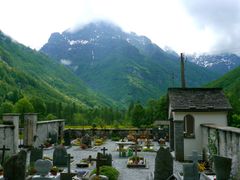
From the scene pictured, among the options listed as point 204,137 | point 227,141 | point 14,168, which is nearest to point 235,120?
point 204,137

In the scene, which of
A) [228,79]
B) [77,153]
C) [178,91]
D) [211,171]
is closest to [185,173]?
[211,171]

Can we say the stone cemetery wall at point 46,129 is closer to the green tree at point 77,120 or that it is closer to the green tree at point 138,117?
the green tree at point 138,117

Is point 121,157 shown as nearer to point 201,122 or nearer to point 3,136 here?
point 201,122

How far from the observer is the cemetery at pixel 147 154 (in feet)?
51.6

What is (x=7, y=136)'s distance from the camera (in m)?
24.8

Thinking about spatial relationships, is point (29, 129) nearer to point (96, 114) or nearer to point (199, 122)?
point (199, 122)

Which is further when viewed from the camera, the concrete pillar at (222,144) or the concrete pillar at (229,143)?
the concrete pillar at (222,144)

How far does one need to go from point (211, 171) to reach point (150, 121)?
42.7m

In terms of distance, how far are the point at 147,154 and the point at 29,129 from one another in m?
9.70

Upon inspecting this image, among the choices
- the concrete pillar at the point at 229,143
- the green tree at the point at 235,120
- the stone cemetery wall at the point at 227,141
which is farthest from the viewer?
the green tree at the point at 235,120

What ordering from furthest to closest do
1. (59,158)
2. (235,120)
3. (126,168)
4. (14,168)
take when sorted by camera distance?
(235,120), (59,158), (126,168), (14,168)

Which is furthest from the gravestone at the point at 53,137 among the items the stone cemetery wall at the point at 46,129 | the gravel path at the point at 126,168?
the gravel path at the point at 126,168

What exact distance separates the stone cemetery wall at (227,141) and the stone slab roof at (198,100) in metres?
1.98

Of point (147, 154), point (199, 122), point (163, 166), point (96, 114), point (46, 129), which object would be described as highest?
point (96, 114)
